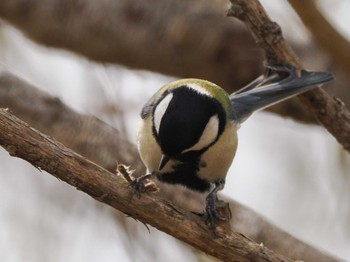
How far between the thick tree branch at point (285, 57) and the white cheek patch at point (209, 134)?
0.27m

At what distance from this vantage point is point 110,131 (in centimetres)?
290

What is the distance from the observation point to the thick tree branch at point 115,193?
1776mm

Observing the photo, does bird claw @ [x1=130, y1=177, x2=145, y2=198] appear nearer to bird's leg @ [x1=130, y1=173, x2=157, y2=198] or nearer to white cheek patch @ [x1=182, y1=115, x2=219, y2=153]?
bird's leg @ [x1=130, y1=173, x2=157, y2=198]

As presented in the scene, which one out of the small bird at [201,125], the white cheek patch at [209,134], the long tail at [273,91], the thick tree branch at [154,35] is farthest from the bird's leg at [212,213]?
the thick tree branch at [154,35]

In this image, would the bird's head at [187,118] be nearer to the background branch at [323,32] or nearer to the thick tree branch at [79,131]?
the background branch at [323,32]

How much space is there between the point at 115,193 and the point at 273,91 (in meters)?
0.84

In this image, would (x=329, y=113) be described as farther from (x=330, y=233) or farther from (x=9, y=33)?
(x=9, y=33)

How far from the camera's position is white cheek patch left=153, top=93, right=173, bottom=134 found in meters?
2.18

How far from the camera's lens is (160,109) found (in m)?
2.24

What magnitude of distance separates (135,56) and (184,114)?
120 cm

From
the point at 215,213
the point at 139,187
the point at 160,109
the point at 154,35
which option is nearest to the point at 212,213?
the point at 215,213

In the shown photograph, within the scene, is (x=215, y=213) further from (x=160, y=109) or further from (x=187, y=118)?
(x=160, y=109)

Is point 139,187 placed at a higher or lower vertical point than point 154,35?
higher

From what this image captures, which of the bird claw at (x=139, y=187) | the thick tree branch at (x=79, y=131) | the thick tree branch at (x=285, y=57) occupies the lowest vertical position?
the thick tree branch at (x=79, y=131)
